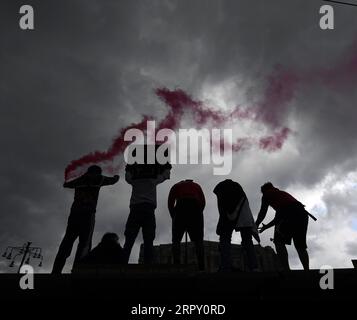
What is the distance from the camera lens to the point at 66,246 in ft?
16.6

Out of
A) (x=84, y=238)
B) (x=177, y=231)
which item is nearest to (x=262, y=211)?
(x=177, y=231)

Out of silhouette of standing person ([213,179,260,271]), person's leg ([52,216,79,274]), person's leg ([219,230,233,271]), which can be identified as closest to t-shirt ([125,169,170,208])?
person's leg ([52,216,79,274])

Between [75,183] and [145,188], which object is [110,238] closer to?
[145,188]

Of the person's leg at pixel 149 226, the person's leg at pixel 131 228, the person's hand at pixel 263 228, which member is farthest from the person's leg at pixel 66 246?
the person's hand at pixel 263 228

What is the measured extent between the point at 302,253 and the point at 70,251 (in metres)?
4.06

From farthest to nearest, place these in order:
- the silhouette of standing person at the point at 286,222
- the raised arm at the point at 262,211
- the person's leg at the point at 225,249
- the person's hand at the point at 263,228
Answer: the raised arm at the point at 262,211 → the person's hand at the point at 263,228 → the silhouette of standing person at the point at 286,222 → the person's leg at the point at 225,249

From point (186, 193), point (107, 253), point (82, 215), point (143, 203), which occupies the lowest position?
point (107, 253)

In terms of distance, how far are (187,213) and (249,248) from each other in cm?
136

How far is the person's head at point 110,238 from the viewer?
466 cm

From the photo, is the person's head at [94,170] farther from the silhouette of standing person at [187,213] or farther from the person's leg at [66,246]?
the silhouette of standing person at [187,213]

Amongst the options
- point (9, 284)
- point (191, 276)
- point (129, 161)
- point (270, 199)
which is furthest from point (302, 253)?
point (9, 284)
